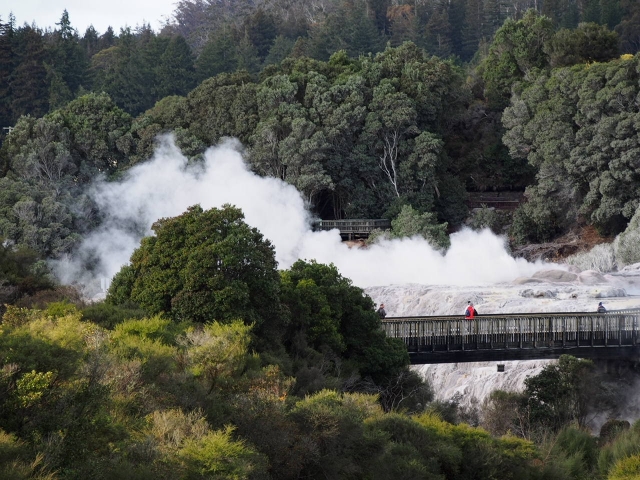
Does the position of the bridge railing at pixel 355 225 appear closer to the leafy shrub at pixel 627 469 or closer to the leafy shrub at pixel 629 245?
the leafy shrub at pixel 629 245

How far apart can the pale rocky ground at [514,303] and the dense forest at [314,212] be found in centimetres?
170

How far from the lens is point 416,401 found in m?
41.7

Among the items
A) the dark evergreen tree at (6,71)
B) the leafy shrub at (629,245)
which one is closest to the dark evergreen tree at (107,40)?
the dark evergreen tree at (6,71)

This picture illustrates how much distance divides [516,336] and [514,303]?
634 centimetres

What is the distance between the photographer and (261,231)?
6825cm

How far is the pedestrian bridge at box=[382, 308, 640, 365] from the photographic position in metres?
44.6

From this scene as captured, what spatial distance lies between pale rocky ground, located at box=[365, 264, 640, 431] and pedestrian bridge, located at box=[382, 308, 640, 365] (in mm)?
1028

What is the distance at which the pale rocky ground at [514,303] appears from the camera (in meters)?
46.4

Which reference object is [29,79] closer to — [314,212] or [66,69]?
[66,69]

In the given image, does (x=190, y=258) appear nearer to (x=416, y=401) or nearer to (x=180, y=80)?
(x=416, y=401)

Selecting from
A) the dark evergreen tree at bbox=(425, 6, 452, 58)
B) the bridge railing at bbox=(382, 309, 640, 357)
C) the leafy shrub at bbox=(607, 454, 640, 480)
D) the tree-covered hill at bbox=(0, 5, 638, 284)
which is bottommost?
the leafy shrub at bbox=(607, 454, 640, 480)

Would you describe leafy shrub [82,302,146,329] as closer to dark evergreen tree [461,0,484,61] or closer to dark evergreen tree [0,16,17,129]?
dark evergreen tree [0,16,17,129]

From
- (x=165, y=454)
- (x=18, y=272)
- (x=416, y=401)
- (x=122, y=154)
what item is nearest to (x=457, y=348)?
(x=416, y=401)

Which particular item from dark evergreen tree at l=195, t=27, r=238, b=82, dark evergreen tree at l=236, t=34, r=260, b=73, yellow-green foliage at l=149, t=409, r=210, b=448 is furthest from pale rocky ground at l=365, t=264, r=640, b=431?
dark evergreen tree at l=236, t=34, r=260, b=73
